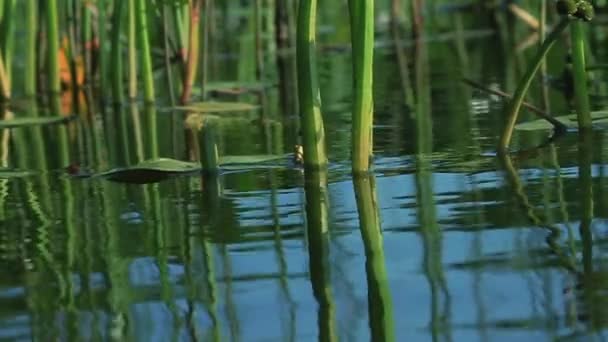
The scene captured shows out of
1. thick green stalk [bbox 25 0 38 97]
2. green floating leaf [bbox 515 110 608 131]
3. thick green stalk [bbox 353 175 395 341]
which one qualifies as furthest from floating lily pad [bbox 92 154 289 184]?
thick green stalk [bbox 25 0 38 97]

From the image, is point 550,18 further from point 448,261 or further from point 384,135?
point 448,261

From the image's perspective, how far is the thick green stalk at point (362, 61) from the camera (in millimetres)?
3229

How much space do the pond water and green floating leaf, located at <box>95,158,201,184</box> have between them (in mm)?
68

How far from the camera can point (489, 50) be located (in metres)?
8.04

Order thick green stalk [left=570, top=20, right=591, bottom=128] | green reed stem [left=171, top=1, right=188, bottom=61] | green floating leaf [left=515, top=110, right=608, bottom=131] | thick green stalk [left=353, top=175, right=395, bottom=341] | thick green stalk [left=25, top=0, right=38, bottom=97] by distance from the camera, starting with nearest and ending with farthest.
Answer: thick green stalk [left=353, top=175, right=395, bottom=341], thick green stalk [left=570, top=20, right=591, bottom=128], green floating leaf [left=515, top=110, right=608, bottom=131], green reed stem [left=171, top=1, right=188, bottom=61], thick green stalk [left=25, top=0, right=38, bottom=97]

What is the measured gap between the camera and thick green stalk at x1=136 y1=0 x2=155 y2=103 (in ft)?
17.8

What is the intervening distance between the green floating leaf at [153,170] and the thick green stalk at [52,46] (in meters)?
2.48

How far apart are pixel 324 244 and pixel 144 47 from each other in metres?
2.99

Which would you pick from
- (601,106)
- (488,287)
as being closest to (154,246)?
(488,287)

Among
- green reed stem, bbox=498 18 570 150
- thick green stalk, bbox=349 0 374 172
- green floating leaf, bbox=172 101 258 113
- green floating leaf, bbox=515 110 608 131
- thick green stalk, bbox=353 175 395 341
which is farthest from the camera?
green floating leaf, bbox=172 101 258 113

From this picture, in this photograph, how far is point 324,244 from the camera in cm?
270

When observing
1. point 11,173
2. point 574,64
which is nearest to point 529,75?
point 574,64

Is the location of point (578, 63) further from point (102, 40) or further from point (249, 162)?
point (102, 40)

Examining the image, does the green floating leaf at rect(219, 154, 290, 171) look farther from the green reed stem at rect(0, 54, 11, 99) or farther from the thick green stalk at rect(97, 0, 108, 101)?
the green reed stem at rect(0, 54, 11, 99)
